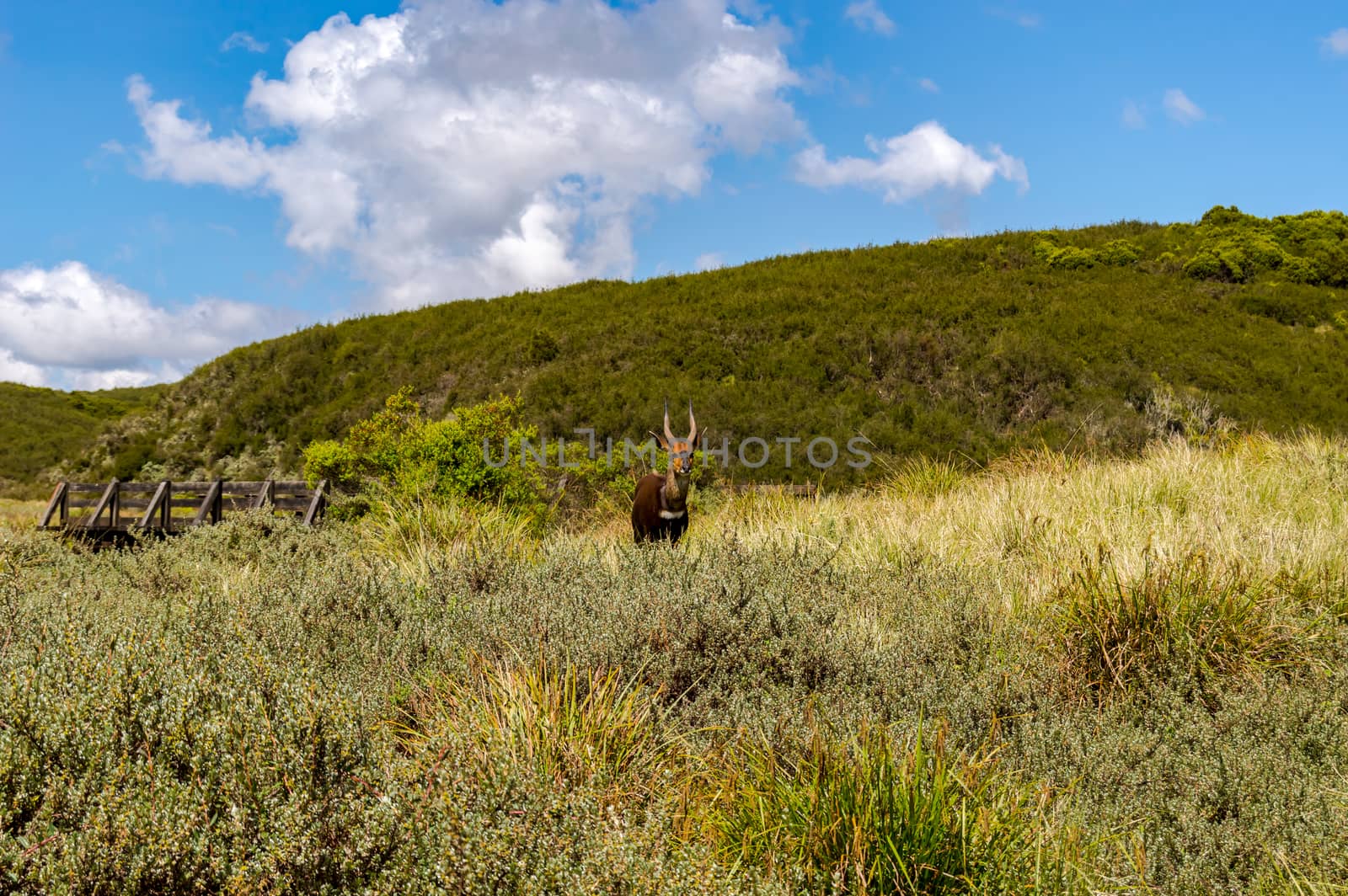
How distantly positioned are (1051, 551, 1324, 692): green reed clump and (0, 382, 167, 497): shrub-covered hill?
29.5m

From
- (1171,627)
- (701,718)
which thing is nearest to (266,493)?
(701,718)

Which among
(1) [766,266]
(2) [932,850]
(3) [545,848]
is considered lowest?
(2) [932,850]

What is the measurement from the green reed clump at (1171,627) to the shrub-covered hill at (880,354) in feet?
32.6

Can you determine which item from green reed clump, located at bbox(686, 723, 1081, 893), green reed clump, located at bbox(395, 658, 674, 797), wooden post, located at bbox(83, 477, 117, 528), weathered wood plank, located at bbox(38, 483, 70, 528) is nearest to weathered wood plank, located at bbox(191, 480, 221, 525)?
wooden post, located at bbox(83, 477, 117, 528)

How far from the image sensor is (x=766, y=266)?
89.9 ft

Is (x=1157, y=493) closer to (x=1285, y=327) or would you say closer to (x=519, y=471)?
(x=519, y=471)

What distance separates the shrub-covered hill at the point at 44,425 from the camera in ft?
89.0

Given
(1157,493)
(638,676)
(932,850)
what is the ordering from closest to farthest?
(932,850), (638,676), (1157,493)

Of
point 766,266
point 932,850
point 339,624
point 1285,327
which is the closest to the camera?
point 932,850

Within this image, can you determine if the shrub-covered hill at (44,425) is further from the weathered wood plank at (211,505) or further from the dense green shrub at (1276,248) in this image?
the dense green shrub at (1276,248)

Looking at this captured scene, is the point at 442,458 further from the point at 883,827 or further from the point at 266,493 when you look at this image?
the point at 883,827

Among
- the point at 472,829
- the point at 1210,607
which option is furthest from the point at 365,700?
the point at 1210,607

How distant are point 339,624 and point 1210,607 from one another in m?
4.78

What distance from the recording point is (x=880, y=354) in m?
19.9
